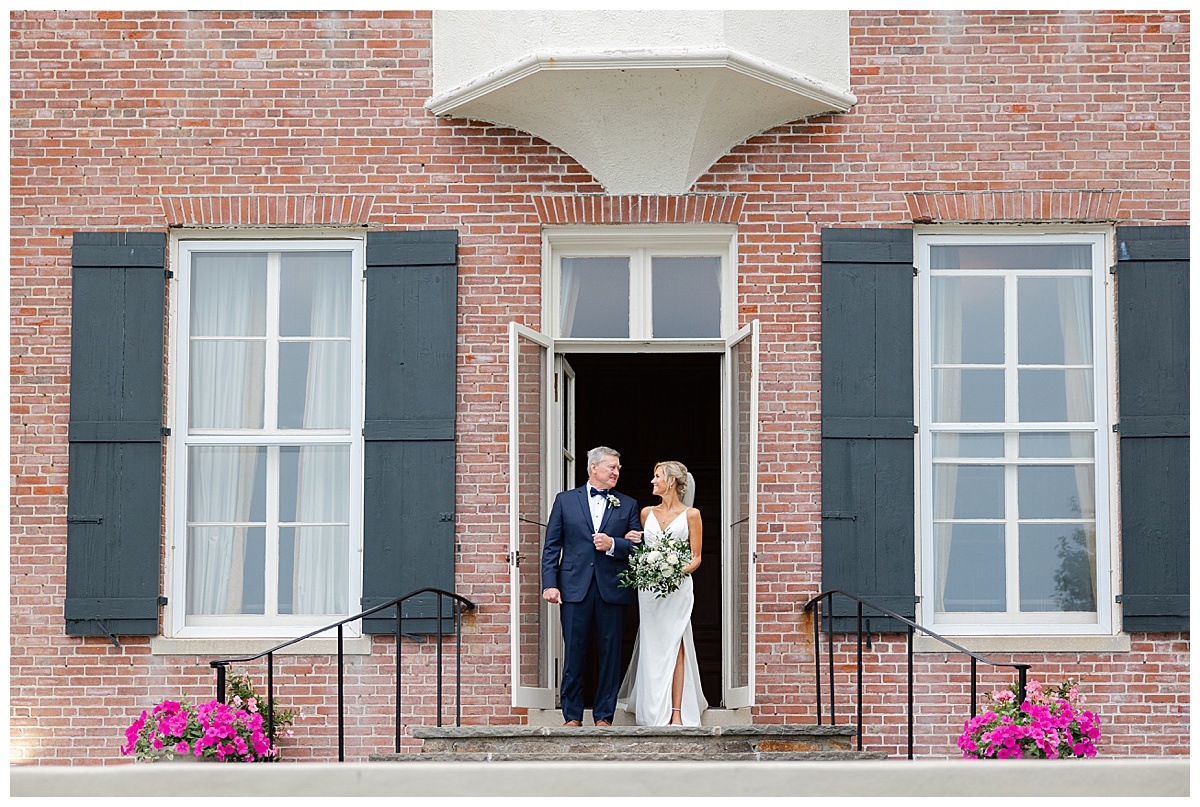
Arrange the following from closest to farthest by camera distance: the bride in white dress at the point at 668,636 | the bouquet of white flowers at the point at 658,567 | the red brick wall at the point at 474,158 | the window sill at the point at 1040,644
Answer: the bouquet of white flowers at the point at 658,567, the bride in white dress at the point at 668,636, the window sill at the point at 1040,644, the red brick wall at the point at 474,158

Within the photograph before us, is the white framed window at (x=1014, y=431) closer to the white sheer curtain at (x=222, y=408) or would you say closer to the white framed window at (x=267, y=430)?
the white framed window at (x=267, y=430)

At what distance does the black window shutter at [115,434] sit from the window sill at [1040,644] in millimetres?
4394

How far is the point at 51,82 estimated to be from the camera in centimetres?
908

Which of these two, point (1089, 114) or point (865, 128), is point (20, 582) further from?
point (1089, 114)

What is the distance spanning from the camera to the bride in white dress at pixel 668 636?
28.0ft

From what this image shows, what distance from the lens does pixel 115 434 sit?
8.90 meters

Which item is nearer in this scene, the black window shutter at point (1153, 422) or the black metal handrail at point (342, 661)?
the black metal handrail at point (342, 661)

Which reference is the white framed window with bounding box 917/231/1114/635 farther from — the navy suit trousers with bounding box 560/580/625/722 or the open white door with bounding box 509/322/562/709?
the open white door with bounding box 509/322/562/709

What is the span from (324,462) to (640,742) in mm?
2537

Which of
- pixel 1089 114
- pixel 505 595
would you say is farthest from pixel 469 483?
pixel 1089 114

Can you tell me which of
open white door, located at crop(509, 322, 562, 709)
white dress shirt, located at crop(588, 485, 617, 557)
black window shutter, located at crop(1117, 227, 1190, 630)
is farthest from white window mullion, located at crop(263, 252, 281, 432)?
black window shutter, located at crop(1117, 227, 1190, 630)

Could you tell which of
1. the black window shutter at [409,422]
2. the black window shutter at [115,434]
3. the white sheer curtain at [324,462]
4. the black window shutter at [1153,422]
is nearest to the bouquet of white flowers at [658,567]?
the black window shutter at [409,422]

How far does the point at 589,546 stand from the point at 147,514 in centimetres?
253

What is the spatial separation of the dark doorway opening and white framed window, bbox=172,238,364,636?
378 centimetres
